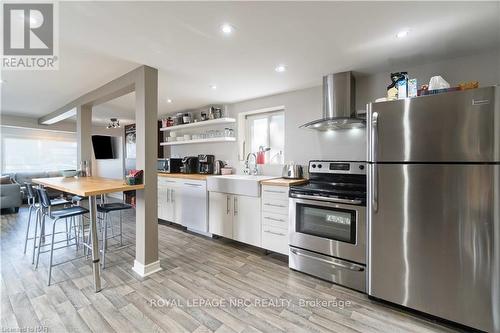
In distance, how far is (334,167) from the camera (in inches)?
106

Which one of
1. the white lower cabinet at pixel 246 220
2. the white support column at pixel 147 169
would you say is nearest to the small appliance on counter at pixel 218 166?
the white lower cabinet at pixel 246 220

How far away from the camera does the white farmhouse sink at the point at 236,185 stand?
2.81m

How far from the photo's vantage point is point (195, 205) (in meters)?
3.46

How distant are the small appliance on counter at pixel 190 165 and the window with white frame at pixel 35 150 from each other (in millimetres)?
4953

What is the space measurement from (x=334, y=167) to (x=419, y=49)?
4.61ft

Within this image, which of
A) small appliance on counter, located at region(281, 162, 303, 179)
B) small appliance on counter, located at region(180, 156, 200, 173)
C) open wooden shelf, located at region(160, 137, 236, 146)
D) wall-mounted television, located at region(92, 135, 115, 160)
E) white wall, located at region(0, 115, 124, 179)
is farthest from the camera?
wall-mounted television, located at region(92, 135, 115, 160)

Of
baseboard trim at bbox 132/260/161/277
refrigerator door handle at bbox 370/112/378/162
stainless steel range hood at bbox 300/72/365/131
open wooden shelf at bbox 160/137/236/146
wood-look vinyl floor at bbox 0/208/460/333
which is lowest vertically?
wood-look vinyl floor at bbox 0/208/460/333

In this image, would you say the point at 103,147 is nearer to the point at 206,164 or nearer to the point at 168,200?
the point at 168,200

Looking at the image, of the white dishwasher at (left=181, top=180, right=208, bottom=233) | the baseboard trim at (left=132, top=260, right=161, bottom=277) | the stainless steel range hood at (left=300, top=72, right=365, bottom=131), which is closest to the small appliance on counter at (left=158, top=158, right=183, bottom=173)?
the white dishwasher at (left=181, top=180, right=208, bottom=233)

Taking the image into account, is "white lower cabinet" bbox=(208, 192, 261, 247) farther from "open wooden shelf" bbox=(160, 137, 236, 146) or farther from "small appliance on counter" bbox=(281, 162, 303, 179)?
"open wooden shelf" bbox=(160, 137, 236, 146)

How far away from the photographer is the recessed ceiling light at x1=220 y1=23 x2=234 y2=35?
1.62 m

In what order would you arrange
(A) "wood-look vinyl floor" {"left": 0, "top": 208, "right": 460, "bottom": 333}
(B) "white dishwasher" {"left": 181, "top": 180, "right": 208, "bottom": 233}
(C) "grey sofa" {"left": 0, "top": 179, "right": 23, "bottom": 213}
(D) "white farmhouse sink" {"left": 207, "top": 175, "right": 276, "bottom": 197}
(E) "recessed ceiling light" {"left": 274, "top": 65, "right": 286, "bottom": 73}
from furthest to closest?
(C) "grey sofa" {"left": 0, "top": 179, "right": 23, "bottom": 213}
(B) "white dishwasher" {"left": 181, "top": 180, "right": 208, "bottom": 233}
(D) "white farmhouse sink" {"left": 207, "top": 175, "right": 276, "bottom": 197}
(E) "recessed ceiling light" {"left": 274, "top": 65, "right": 286, "bottom": 73}
(A) "wood-look vinyl floor" {"left": 0, "top": 208, "right": 460, "bottom": 333}

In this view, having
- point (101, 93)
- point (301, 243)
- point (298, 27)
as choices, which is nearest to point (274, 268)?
point (301, 243)

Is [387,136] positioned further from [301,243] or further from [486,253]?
[301,243]
